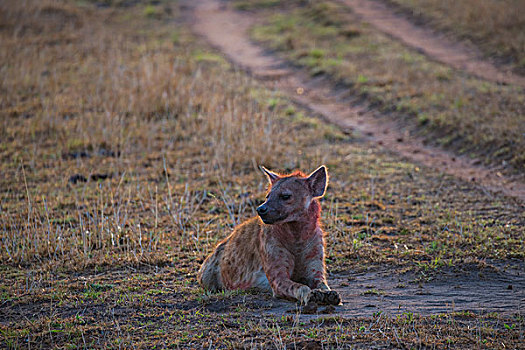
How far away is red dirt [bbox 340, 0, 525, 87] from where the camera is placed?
14242 millimetres

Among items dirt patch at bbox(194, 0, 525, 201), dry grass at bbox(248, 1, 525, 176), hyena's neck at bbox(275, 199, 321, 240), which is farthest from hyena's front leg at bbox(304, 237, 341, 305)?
dry grass at bbox(248, 1, 525, 176)

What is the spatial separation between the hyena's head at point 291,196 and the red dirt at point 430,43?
9442mm

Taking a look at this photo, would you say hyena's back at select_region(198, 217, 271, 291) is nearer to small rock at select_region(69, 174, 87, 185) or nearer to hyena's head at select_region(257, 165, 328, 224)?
hyena's head at select_region(257, 165, 328, 224)

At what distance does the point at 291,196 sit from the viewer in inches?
205

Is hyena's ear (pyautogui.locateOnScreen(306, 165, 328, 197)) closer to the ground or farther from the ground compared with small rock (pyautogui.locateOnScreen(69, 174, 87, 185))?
farther from the ground

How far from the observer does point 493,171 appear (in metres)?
9.32

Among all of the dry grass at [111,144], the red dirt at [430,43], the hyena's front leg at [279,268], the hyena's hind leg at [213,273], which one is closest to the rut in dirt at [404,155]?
the hyena's front leg at [279,268]

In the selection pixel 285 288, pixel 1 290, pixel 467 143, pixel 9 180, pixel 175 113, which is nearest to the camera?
pixel 285 288

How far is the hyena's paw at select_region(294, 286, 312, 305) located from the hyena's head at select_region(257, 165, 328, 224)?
0.59 meters

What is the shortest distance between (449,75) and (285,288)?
10.4 metres

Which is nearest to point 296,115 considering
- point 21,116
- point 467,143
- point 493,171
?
point 467,143

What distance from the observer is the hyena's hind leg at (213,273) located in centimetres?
571

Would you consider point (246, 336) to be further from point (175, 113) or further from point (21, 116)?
point (21, 116)

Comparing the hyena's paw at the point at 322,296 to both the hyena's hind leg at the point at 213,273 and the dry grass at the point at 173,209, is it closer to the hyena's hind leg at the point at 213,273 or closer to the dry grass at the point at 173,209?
the dry grass at the point at 173,209
